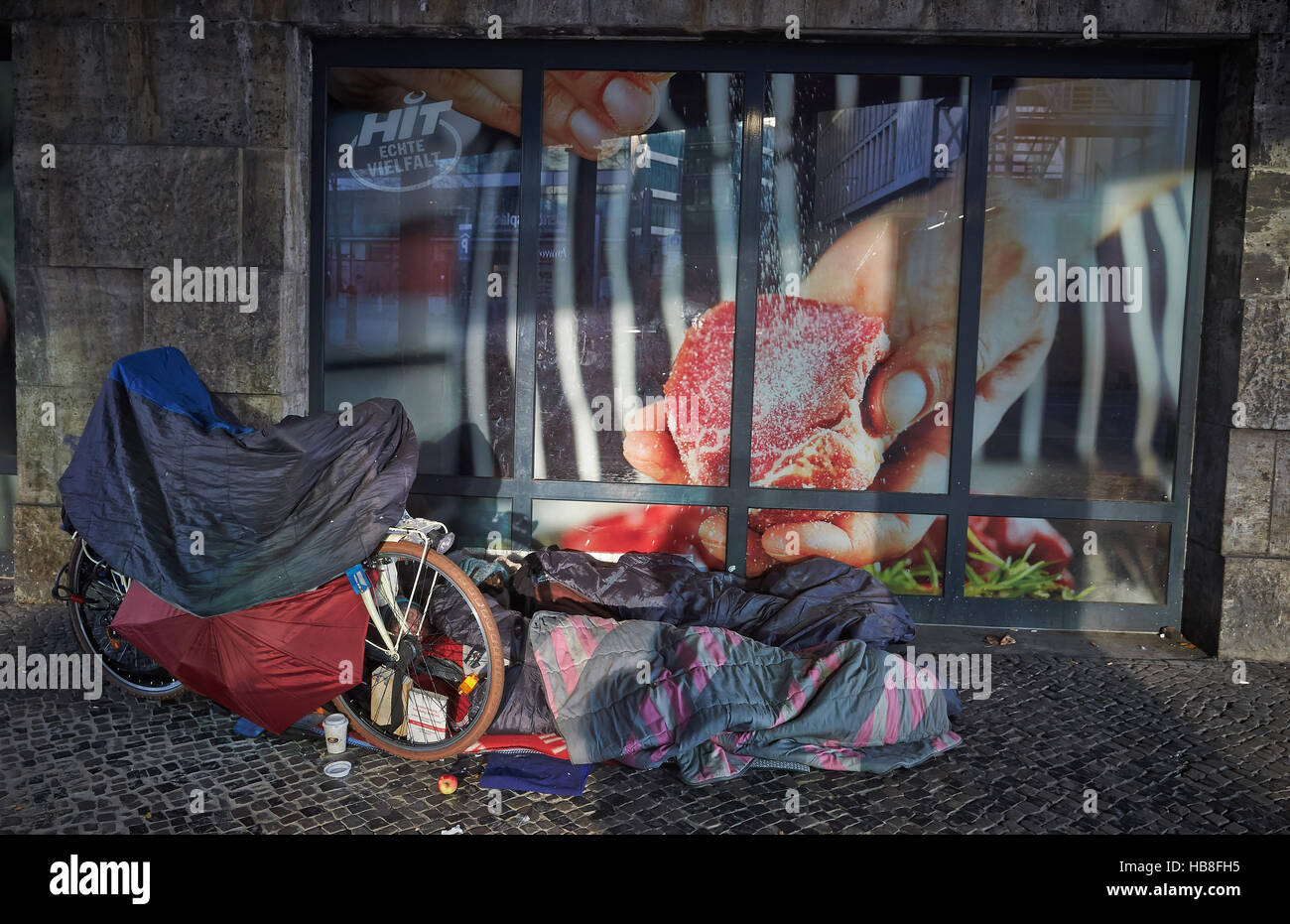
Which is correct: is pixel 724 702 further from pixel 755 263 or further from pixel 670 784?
pixel 755 263

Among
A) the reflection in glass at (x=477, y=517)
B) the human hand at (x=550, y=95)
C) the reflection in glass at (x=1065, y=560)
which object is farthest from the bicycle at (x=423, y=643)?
the reflection in glass at (x=1065, y=560)

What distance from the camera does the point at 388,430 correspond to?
477 centimetres

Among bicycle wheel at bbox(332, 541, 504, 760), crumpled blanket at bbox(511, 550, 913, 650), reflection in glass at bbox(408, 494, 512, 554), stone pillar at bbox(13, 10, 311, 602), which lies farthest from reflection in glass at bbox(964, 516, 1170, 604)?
stone pillar at bbox(13, 10, 311, 602)

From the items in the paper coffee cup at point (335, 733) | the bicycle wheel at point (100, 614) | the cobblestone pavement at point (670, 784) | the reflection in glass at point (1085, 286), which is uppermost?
the reflection in glass at point (1085, 286)

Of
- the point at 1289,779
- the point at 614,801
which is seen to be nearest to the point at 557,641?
the point at 614,801

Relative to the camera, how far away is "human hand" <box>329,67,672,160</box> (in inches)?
250

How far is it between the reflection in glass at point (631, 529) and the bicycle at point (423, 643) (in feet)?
5.70

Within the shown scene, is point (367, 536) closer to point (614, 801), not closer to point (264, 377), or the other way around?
point (614, 801)

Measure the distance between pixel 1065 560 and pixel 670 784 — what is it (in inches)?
126

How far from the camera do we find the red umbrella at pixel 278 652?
181 inches

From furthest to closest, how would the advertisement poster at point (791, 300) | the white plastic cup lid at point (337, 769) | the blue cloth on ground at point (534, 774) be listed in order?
the advertisement poster at point (791, 300), the white plastic cup lid at point (337, 769), the blue cloth on ground at point (534, 774)

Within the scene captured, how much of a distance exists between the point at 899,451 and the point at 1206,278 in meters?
1.92

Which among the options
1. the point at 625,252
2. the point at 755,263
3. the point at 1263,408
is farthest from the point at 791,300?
the point at 1263,408

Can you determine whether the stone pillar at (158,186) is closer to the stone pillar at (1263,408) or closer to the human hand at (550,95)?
the human hand at (550,95)
